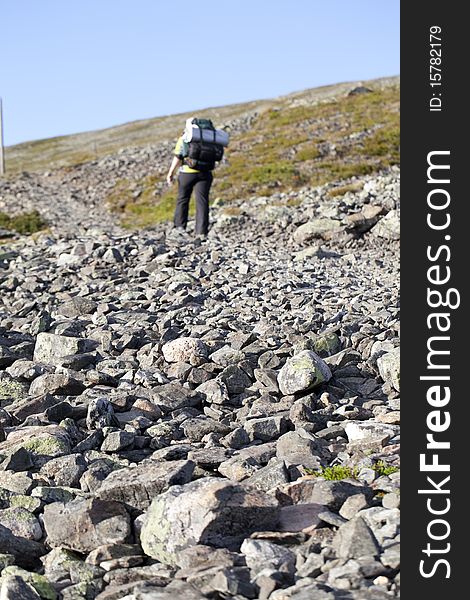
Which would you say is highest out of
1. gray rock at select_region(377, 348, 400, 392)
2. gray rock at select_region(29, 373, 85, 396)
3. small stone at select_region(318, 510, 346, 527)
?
gray rock at select_region(377, 348, 400, 392)

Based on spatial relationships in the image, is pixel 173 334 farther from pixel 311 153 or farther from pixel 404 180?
pixel 311 153

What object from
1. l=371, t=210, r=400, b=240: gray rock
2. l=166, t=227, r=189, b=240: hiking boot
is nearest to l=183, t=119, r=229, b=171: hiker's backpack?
l=166, t=227, r=189, b=240: hiking boot

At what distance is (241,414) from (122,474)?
1980 mm

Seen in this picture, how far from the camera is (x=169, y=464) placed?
5008mm

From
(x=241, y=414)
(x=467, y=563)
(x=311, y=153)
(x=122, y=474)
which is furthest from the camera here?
(x=311, y=153)

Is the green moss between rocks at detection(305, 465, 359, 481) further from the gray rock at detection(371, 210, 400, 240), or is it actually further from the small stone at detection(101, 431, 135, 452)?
the gray rock at detection(371, 210, 400, 240)

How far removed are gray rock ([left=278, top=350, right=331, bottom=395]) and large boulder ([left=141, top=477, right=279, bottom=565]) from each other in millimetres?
2624

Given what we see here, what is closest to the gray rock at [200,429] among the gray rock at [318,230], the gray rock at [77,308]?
the gray rock at [77,308]

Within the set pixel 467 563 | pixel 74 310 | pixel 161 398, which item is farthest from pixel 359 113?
pixel 467 563

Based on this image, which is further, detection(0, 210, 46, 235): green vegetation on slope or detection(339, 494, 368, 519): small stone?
detection(0, 210, 46, 235): green vegetation on slope

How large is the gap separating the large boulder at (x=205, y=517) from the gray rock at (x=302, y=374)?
2624 millimetres

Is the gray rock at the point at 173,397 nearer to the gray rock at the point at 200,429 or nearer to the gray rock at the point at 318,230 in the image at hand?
the gray rock at the point at 200,429

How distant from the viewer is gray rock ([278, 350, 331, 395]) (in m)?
6.94

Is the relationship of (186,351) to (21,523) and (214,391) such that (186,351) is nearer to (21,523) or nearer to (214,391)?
(214,391)
